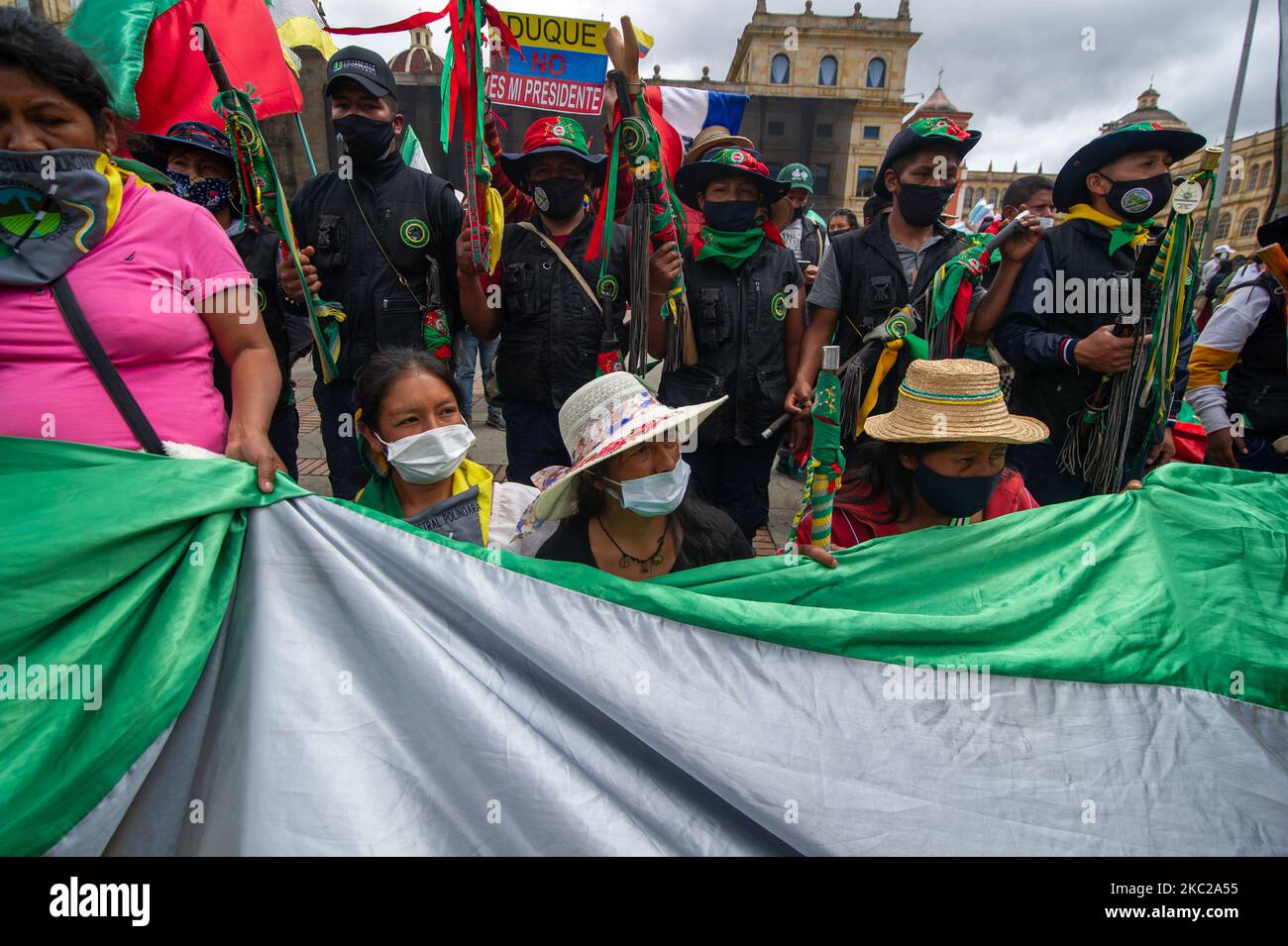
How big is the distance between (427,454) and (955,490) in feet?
5.28

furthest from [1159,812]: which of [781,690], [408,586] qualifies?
[408,586]

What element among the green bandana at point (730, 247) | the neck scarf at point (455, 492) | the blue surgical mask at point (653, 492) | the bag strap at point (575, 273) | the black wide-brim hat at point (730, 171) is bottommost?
the neck scarf at point (455, 492)

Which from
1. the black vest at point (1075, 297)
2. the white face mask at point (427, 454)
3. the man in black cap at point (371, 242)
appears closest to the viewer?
the white face mask at point (427, 454)

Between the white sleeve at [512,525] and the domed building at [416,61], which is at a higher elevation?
the domed building at [416,61]

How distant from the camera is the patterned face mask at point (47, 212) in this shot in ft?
4.94

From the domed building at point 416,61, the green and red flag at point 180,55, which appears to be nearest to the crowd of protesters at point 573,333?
the green and red flag at point 180,55

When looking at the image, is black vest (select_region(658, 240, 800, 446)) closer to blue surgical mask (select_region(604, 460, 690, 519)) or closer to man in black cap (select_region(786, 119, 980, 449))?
man in black cap (select_region(786, 119, 980, 449))

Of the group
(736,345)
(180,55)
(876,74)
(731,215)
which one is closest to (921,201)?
(731,215)

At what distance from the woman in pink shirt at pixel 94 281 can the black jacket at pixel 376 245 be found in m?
1.48

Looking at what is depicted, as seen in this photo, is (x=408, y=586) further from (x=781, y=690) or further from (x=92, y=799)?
(x=781, y=690)

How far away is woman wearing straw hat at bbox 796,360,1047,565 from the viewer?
6.88ft

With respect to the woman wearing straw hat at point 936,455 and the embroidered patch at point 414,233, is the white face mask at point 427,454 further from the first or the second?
the embroidered patch at point 414,233

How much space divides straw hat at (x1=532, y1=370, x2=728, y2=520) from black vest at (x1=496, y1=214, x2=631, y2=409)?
117 centimetres

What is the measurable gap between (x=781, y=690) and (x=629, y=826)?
41cm
